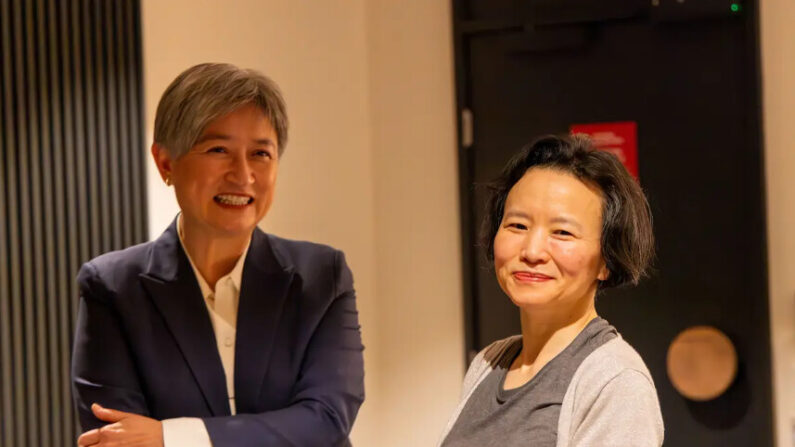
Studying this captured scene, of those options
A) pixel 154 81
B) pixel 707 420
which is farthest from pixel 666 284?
pixel 154 81

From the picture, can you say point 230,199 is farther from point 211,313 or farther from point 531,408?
point 531,408

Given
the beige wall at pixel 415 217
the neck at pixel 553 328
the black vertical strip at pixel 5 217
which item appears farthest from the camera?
the beige wall at pixel 415 217

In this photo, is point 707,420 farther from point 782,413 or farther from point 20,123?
point 20,123

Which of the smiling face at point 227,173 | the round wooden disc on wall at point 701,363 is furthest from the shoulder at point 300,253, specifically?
the round wooden disc on wall at point 701,363

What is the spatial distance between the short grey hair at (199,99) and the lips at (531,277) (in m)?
0.61

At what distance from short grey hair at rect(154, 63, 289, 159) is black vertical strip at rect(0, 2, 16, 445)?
0.98 meters

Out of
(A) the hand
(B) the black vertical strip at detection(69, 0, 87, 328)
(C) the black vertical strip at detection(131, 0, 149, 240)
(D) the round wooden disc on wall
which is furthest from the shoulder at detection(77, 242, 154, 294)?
(D) the round wooden disc on wall

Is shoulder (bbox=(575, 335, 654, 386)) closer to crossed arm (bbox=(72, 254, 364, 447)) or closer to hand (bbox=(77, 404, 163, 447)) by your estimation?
crossed arm (bbox=(72, 254, 364, 447))

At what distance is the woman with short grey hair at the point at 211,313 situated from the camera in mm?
1788

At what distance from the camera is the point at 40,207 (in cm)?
270

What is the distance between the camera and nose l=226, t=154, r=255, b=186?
5.92ft

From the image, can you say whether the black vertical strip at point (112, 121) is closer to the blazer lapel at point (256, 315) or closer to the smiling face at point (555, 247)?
the blazer lapel at point (256, 315)

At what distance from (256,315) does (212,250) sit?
5.9 inches

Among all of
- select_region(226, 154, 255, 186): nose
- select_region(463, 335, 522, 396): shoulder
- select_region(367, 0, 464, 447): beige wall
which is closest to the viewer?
select_region(463, 335, 522, 396): shoulder
